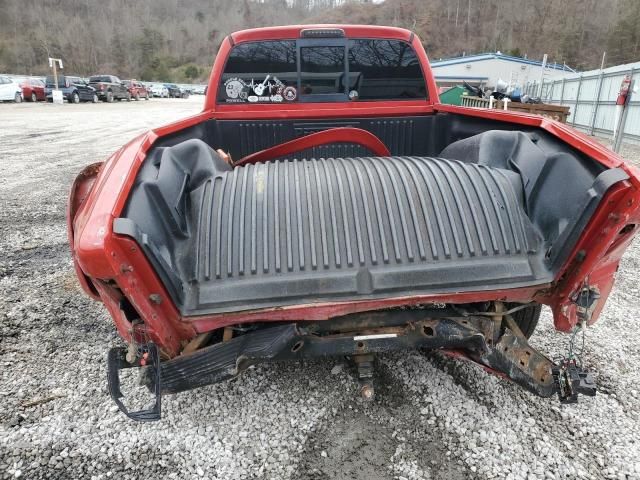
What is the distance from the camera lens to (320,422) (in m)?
2.38

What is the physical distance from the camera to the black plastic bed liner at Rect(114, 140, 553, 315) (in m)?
2.00

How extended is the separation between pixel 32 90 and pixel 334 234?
1287 inches

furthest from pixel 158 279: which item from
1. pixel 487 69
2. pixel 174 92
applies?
pixel 174 92

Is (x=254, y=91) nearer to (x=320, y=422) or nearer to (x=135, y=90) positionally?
(x=320, y=422)

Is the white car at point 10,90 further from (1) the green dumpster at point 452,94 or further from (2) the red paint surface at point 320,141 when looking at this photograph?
(2) the red paint surface at point 320,141

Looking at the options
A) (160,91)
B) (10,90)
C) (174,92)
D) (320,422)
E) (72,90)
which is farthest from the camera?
(174,92)

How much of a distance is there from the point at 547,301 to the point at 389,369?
100 cm

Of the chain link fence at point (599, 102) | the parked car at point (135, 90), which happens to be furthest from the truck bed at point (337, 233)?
the parked car at point (135, 90)

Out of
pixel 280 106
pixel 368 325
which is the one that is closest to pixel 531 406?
pixel 368 325

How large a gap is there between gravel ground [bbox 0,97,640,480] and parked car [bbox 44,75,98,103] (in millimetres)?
31280

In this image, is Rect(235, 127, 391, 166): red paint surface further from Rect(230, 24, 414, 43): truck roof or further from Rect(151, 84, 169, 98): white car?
Rect(151, 84, 169, 98): white car

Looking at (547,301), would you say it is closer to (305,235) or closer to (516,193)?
(516,193)

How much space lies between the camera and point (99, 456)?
2.19 meters

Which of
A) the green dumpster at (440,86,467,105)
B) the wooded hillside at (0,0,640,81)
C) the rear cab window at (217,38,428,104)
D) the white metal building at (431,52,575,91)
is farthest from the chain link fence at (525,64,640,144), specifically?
the wooded hillside at (0,0,640,81)
